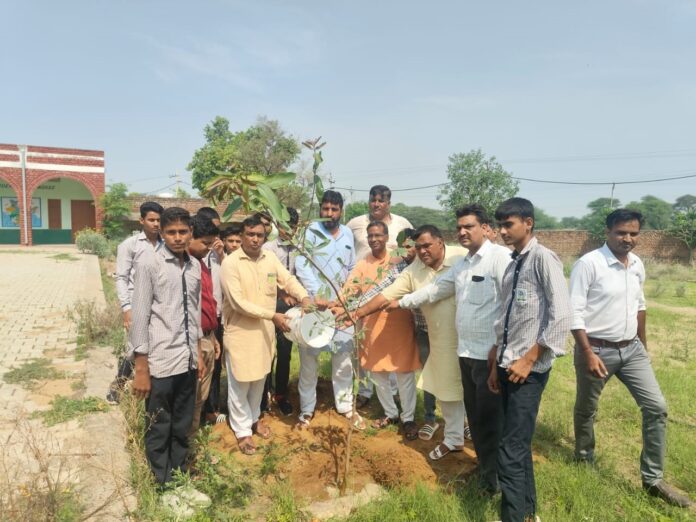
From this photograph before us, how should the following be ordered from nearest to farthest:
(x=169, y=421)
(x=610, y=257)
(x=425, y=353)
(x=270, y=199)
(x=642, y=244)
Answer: (x=270, y=199), (x=169, y=421), (x=610, y=257), (x=425, y=353), (x=642, y=244)

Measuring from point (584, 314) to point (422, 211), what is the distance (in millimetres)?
79982

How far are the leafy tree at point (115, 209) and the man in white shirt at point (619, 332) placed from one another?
24.1 m

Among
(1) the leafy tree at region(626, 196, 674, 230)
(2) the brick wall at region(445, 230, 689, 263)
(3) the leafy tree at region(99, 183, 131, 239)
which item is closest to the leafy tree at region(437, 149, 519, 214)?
(2) the brick wall at region(445, 230, 689, 263)

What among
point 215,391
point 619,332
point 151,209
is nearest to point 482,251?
point 619,332

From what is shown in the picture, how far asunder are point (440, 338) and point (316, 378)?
4.02ft

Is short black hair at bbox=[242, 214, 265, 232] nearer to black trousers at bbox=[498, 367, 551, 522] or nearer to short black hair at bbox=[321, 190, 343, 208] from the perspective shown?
short black hair at bbox=[321, 190, 343, 208]

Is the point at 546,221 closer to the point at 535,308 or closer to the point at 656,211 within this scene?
the point at 656,211

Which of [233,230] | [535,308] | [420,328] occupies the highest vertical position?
[233,230]

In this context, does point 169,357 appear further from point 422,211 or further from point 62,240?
point 422,211

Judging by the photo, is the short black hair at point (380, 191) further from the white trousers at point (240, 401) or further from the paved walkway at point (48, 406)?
the paved walkway at point (48, 406)

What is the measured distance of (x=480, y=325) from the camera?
294 cm

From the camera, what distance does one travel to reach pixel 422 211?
81.8m

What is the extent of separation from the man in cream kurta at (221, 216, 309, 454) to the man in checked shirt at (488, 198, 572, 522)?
1.47m

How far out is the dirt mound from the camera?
3105 millimetres
